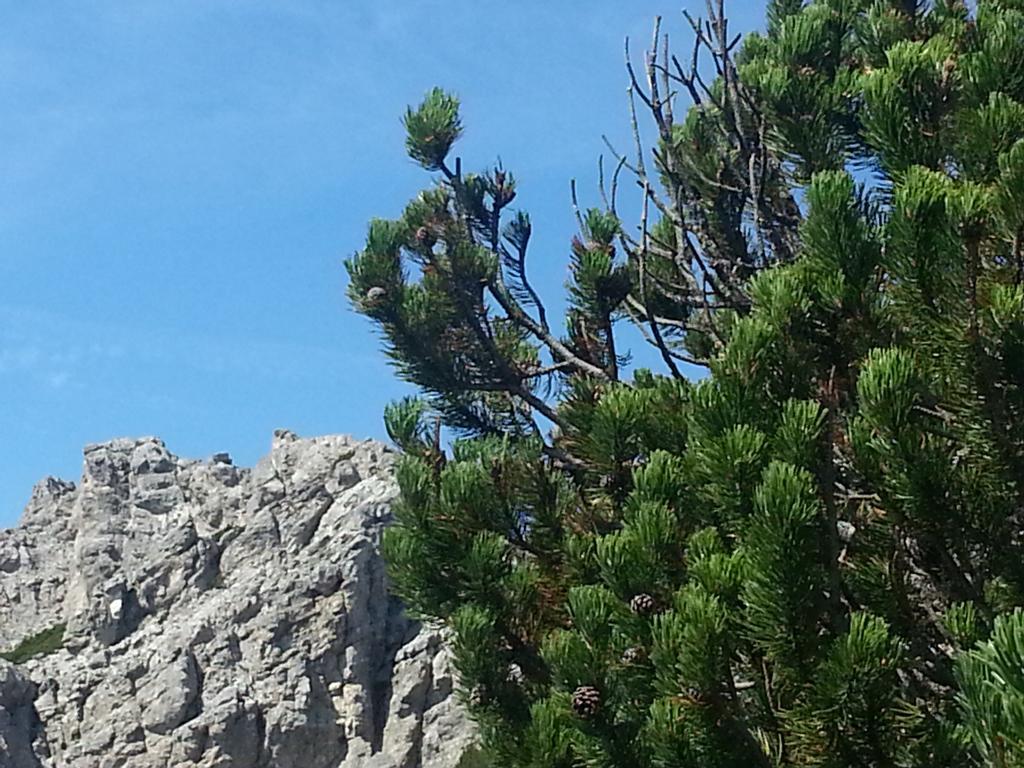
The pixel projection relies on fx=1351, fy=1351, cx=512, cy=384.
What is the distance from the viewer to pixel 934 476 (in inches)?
181

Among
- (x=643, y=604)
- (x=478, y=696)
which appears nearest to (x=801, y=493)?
(x=643, y=604)

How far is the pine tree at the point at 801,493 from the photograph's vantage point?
14.5 ft

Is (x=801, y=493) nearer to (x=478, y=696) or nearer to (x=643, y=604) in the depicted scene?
(x=643, y=604)

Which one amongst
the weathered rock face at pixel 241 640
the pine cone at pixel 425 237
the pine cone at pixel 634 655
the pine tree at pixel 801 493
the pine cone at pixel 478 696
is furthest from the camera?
the weathered rock face at pixel 241 640

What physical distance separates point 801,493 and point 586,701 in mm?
1226

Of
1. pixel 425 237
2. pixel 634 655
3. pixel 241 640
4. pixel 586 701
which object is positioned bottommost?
pixel 586 701

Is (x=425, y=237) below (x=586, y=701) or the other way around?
the other way around

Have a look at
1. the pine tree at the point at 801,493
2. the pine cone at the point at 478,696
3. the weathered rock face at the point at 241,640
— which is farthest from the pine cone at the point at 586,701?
the weathered rock face at the point at 241,640

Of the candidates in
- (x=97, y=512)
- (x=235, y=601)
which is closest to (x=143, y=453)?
(x=97, y=512)

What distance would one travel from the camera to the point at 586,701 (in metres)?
4.96

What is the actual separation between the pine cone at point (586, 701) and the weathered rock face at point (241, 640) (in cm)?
4313

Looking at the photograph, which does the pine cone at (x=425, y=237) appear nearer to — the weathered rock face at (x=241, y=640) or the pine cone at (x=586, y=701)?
the pine cone at (x=586, y=701)

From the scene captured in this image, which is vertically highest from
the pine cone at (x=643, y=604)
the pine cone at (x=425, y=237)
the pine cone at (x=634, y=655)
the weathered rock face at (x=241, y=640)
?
the weathered rock face at (x=241, y=640)

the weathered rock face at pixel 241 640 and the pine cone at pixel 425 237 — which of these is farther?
the weathered rock face at pixel 241 640
